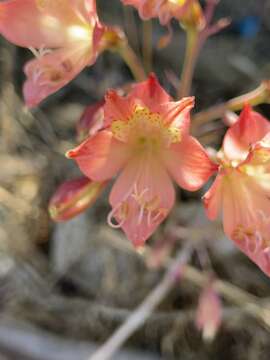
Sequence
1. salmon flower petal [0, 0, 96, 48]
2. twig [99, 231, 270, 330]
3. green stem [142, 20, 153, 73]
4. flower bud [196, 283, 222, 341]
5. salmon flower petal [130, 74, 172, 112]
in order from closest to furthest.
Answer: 1. salmon flower petal [130, 74, 172, 112]
2. salmon flower petal [0, 0, 96, 48]
3. flower bud [196, 283, 222, 341]
4. twig [99, 231, 270, 330]
5. green stem [142, 20, 153, 73]

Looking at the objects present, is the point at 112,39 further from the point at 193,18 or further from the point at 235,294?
the point at 235,294

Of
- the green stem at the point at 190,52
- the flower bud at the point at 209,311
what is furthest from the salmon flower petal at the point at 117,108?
the flower bud at the point at 209,311

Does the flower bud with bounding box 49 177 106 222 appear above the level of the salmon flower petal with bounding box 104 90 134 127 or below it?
below

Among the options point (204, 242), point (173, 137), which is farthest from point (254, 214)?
point (204, 242)

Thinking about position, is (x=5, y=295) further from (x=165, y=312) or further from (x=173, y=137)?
(x=173, y=137)

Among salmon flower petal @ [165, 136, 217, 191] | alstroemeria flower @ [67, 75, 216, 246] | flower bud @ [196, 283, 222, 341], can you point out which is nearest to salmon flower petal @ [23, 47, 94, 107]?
alstroemeria flower @ [67, 75, 216, 246]

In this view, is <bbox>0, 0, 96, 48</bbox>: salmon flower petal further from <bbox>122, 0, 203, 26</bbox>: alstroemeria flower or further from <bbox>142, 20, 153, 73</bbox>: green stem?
<bbox>142, 20, 153, 73</bbox>: green stem
